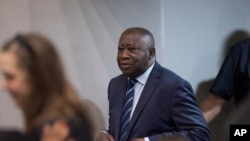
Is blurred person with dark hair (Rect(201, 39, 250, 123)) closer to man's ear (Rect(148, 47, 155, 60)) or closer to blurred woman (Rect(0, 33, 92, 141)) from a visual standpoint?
man's ear (Rect(148, 47, 155, 60))

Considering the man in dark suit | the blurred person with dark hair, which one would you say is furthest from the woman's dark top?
the blurred person with dark hair

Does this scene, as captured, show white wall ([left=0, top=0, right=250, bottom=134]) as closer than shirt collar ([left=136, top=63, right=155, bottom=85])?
Yes

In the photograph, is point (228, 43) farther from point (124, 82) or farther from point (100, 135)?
point (100, 135)

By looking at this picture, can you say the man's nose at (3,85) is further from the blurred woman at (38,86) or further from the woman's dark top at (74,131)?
the woman's dark top at (74,131)

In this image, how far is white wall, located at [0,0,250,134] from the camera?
1025 millimetres

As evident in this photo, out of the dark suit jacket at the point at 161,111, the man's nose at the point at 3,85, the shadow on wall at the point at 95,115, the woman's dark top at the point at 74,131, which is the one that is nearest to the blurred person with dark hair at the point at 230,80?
the dark suit jacket at the point at 161,111

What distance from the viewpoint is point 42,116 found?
0.88 metres

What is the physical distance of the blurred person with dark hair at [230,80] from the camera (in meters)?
1.87

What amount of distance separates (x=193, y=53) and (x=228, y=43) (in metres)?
0.22

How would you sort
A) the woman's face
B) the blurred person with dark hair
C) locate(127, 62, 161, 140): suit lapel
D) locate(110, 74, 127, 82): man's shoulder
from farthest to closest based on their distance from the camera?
the blurred person with dark hair < locate(110, 74, 127, 82): man's shoulder < locate(127, 62, 161, 140): suit lapel < the woman's face

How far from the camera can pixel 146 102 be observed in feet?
4.19

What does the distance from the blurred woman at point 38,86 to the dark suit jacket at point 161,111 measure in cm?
39

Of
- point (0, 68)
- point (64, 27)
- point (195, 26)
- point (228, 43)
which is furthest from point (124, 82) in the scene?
point (228, 43)

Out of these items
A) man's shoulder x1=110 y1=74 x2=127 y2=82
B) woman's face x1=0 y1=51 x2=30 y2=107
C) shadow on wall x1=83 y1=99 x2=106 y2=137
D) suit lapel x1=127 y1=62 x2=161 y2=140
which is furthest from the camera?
man's shoulder x1=110 y1=74 x2=127 y2=82
